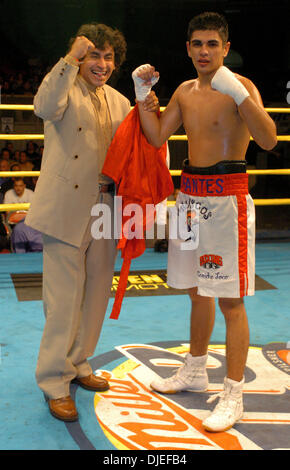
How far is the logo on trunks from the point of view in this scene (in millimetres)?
2217

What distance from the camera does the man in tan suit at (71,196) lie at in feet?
7.23

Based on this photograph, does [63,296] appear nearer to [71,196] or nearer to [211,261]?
[71,196]

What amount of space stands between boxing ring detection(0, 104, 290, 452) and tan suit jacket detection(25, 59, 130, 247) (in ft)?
2.17

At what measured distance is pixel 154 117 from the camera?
2309 millimetres

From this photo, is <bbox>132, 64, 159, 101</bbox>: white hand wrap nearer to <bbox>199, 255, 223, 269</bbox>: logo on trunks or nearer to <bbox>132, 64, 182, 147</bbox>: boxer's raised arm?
<bbox>132, 64, 182, 147</bbox>: boxer's raised arm

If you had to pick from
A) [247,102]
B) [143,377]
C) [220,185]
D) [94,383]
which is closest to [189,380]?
[143,377]

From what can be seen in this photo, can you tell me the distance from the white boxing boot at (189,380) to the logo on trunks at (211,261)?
0.46m

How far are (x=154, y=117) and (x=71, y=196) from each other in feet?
1.46

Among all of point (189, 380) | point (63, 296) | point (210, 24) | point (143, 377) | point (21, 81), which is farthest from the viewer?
point (21, 81)

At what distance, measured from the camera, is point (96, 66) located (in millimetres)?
2195

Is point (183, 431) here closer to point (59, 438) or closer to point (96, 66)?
point (59, 438)

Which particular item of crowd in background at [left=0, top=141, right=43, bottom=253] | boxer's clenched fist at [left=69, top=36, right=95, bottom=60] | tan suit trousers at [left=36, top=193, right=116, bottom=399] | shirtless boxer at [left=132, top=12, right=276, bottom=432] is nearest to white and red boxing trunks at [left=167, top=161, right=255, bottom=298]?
shirtless boxer at [left=132, top=12, right=276, bottom=432]

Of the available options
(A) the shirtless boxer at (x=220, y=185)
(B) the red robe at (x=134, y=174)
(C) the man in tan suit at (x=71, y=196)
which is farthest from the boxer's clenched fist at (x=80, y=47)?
(B) the red robe at (x=134, y=174)

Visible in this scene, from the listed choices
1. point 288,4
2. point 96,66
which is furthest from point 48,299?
point 288,4
